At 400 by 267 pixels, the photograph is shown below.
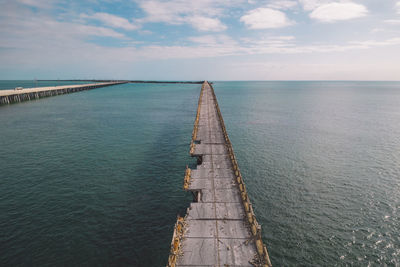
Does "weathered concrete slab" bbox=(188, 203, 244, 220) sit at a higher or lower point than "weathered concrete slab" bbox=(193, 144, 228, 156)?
lower

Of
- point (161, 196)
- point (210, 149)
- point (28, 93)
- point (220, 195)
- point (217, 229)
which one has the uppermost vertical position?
point (28, 93)

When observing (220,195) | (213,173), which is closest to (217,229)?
(220,195)

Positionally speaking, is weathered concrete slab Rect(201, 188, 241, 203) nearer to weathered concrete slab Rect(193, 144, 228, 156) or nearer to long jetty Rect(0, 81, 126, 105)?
weathered concrete slab Rect(193, 144, 228, 156)

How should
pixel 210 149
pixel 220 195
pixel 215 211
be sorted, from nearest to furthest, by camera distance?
1. pixel 215 211
2. pixel 220 195
3. pixel 210 149

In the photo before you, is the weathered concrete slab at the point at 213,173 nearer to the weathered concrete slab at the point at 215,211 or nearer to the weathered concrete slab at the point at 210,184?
the weathered concrete slab at the point at 210,184

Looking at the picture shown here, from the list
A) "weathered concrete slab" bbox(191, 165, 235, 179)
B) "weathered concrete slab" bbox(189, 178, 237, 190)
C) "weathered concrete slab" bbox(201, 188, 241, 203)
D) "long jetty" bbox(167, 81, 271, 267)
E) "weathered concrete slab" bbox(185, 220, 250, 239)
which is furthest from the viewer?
"weathered concrete slab" bbox(191, 165, 235, 179)

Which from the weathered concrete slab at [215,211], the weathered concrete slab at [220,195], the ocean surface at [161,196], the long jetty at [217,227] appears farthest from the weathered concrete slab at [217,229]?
the ocean surface at [161,196]

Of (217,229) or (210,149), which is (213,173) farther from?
(217,229)

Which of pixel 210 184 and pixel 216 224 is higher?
pixel 210 184

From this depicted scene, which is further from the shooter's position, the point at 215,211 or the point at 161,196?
the point at 161,196

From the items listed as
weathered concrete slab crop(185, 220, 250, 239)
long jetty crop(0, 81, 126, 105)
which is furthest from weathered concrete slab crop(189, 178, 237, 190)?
long jetty crop(0, 81, 126, 105)
